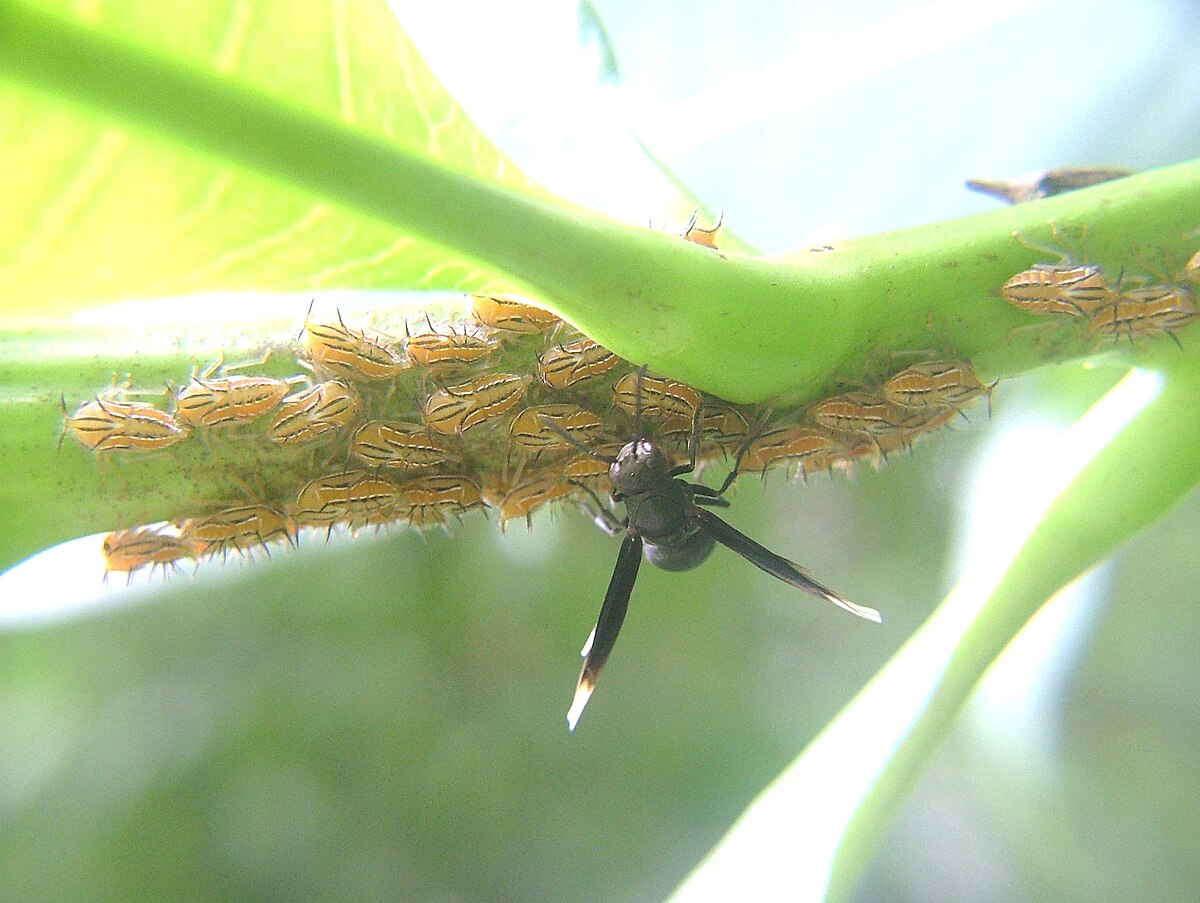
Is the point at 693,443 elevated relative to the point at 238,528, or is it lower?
elevated

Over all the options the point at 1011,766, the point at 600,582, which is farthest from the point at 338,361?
the point at 600,582

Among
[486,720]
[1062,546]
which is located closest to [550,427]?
[1062,546]

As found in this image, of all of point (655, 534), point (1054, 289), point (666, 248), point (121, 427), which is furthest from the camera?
point (655, 534)

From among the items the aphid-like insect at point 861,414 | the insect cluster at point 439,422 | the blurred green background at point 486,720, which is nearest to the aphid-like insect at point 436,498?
the insect cluster at point 439,422

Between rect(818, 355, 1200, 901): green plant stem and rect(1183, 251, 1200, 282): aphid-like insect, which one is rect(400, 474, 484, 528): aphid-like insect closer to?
rect(818, 355, 1200, 901): green plant stem

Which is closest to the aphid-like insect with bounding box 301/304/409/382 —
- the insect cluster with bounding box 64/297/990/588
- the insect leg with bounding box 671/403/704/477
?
the insect cluster with bounding box 64/297/990/588

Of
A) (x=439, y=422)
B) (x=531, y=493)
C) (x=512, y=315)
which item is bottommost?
(x=531, y=493)

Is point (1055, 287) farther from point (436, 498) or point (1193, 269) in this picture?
point (436, 498)

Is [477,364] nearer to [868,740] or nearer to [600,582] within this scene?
[868,740]
